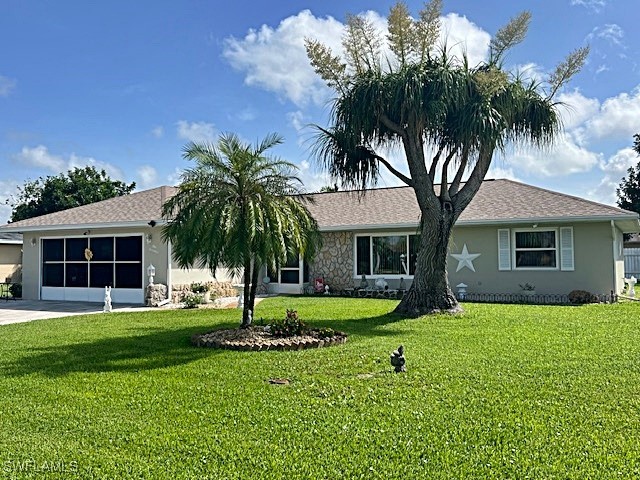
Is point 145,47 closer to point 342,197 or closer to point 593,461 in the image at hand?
point 342,197

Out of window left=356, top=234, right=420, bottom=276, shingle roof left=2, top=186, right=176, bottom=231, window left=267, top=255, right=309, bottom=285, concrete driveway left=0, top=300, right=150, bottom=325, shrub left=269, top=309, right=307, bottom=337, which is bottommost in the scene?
concrete driveway left=0, top=300, right=150, bottom=325

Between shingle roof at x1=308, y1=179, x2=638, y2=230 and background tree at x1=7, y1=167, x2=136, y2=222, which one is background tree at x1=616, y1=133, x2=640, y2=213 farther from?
background tree at x1=7, y1=167, x2=136, y2=222

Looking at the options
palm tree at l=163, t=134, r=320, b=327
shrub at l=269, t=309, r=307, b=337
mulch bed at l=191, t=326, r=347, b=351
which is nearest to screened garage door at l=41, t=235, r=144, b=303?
palm tree at l=163, t=134, r=320, b=327

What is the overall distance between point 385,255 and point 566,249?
618 centimetres

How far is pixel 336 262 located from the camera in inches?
814

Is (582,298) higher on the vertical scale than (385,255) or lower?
lower

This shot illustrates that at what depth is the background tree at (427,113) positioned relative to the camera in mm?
12094

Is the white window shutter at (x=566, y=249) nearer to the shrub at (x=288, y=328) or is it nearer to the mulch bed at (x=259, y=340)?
the mulch bed at (x=259, y=340)

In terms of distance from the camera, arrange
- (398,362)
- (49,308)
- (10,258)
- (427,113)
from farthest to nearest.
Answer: (10,258) → (49,308) → (427,113) → (398,362)

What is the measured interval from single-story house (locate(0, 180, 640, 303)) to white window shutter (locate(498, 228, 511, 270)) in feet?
0.11

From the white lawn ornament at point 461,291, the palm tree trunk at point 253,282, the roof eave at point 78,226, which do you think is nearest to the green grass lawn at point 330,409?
the palm tree trunk at point 253,282

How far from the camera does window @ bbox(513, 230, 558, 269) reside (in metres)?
17.3

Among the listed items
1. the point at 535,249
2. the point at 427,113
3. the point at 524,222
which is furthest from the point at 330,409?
the point at 535,249

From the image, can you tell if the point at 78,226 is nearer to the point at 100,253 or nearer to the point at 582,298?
the point at 100,253
